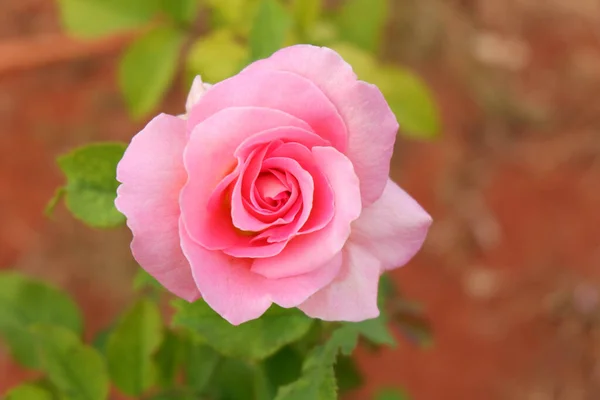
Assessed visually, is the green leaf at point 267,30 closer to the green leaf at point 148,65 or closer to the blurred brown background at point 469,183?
the green leaf at point 148,65

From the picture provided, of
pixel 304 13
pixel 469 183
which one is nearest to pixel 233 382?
pixel 304 13

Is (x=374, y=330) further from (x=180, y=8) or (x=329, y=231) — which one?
(x=180, y=8)

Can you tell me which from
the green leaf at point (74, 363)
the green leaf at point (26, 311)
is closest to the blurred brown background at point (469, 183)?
the green leaf at point (26, 311)

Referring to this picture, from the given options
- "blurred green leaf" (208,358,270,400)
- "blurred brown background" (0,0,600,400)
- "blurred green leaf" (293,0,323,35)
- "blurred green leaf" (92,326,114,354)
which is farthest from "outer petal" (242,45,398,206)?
"blurred brown background" (0,0,600,400)

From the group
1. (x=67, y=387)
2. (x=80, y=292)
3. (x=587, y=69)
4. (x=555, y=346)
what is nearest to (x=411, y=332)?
(x=67, y=387)

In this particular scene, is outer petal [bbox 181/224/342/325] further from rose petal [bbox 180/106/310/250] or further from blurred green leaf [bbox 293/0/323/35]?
blurred green leaf [bbox 293/0/323/35]

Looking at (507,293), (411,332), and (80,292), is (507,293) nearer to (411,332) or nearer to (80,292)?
(411,332)
